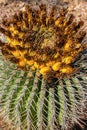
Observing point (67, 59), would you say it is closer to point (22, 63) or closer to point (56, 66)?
point (56, 66)

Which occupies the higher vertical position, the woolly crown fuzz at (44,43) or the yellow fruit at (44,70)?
the woolly crown fuzz at (44,43)

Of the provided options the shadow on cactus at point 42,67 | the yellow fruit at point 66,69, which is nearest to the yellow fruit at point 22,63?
the shadow on cactus at point 42,67

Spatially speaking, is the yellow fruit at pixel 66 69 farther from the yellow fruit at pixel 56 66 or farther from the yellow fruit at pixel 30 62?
the yellow fruit at pixel 30 62

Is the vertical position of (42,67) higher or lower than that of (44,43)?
lower

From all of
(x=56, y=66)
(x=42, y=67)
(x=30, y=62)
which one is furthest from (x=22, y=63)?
(x=56, y=66)

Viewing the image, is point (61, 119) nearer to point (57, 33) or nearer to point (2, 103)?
point (2, 103)

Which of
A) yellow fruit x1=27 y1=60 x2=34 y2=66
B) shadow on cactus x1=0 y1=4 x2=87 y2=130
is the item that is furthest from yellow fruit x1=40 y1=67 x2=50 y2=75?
yellow fruit x1=27 y1=60 x2=34 y2=66

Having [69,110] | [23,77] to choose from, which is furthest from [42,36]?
[69,110]
